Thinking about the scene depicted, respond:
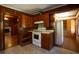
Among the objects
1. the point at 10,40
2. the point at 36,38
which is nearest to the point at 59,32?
the point at 36,38

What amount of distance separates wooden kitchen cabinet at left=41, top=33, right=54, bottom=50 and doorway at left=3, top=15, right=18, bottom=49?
24.5 inches

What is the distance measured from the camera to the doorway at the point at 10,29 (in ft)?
5.13

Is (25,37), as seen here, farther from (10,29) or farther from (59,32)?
(59,32)

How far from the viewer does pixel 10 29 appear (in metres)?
1.57

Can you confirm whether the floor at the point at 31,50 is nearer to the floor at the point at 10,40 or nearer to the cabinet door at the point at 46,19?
the floor at the point at 10,40

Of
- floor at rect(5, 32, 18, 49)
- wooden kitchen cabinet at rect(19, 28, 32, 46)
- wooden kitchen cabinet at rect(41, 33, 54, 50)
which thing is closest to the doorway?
floor at rect(5, 32, 18, 49)

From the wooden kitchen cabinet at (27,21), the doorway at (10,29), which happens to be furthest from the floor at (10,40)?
the wooden kitchen cabinet at (27,21)

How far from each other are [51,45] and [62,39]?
263mm

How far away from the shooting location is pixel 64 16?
1.47 meters

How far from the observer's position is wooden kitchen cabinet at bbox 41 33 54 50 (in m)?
1.62

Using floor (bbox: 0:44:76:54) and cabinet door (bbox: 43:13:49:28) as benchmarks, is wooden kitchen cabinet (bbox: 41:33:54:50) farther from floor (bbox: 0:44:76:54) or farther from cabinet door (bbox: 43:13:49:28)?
cabinet door (bbox: 43:13:49:28)

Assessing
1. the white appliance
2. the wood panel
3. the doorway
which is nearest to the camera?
the wood panel

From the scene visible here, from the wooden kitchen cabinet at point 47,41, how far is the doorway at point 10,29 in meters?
0.62
